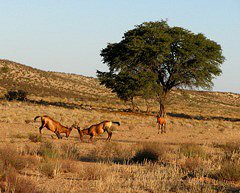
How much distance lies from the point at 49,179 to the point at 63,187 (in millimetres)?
1007

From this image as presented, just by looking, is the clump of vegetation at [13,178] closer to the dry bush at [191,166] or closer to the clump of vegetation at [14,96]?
the dry bush at [191,166]

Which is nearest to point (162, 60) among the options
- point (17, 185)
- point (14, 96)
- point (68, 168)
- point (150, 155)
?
point (14, 96)

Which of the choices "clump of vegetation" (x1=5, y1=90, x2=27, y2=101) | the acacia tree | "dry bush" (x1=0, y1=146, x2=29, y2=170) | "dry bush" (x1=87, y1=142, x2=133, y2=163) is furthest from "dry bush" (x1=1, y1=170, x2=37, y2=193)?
"clump of vegetation" (x1=5, y1=90, x2=27, y2=101)

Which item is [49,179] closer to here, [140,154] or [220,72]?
[140,154]

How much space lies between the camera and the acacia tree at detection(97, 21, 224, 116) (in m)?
37.0

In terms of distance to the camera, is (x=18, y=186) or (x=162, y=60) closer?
(x=18, y=186)

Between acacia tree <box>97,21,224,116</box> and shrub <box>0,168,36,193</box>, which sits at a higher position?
acacia tree <box>97,21,224,116</box>

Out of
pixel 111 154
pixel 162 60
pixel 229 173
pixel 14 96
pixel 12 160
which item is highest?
pixel 162 60

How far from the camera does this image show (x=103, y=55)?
1679 inches

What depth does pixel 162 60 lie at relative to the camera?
37.4 m

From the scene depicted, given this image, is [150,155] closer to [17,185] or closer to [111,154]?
[111,154]

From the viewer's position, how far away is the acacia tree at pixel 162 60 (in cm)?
3700

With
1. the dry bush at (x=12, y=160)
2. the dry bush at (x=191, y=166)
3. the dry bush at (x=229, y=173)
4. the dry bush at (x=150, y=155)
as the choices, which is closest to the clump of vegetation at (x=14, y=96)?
the dry bush at (x=150, y=155)

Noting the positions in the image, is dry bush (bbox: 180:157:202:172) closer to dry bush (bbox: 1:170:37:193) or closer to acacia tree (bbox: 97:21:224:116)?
dry bush (bbox: 1:170:37:193)
